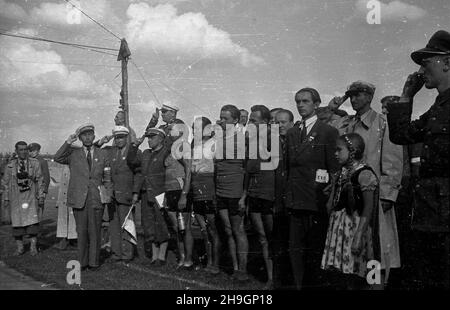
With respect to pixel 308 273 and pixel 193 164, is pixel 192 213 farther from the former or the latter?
pixel 308 273

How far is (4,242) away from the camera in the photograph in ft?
31.2

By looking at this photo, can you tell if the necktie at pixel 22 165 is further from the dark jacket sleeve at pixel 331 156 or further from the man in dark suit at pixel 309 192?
the dark jacket sleeve at pixel 331 156

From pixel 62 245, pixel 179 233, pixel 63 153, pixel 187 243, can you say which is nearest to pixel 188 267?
pixel 187 243

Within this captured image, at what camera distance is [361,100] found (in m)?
4.77

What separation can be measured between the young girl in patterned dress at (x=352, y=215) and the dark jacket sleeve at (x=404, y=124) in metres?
0.95

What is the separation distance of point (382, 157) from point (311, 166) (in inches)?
24.6

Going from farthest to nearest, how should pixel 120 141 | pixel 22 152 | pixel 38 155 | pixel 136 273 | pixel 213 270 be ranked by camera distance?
pixel 38 155 → pixel 22 152 → pixel 120 141 → pixel 136 273 → pixel 213 270

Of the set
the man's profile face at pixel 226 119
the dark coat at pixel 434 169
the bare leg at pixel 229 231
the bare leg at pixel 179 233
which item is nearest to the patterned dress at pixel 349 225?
the dark coat at pixel 434 169

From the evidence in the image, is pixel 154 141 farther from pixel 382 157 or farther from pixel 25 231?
pixel 382 157

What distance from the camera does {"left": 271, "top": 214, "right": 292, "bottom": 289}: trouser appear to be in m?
5.76

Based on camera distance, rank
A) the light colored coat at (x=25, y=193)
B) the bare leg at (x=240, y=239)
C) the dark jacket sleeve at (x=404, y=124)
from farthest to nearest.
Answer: the light colored coat at (x=25, y=193)
the bare leg at (x=240, y=239)
the dark jacket sleeve at (x=404, y=124)

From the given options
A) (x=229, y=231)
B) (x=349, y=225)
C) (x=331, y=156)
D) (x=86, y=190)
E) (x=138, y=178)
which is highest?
(x=331, y=156)

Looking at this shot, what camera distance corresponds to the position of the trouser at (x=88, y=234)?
6.75 metres
